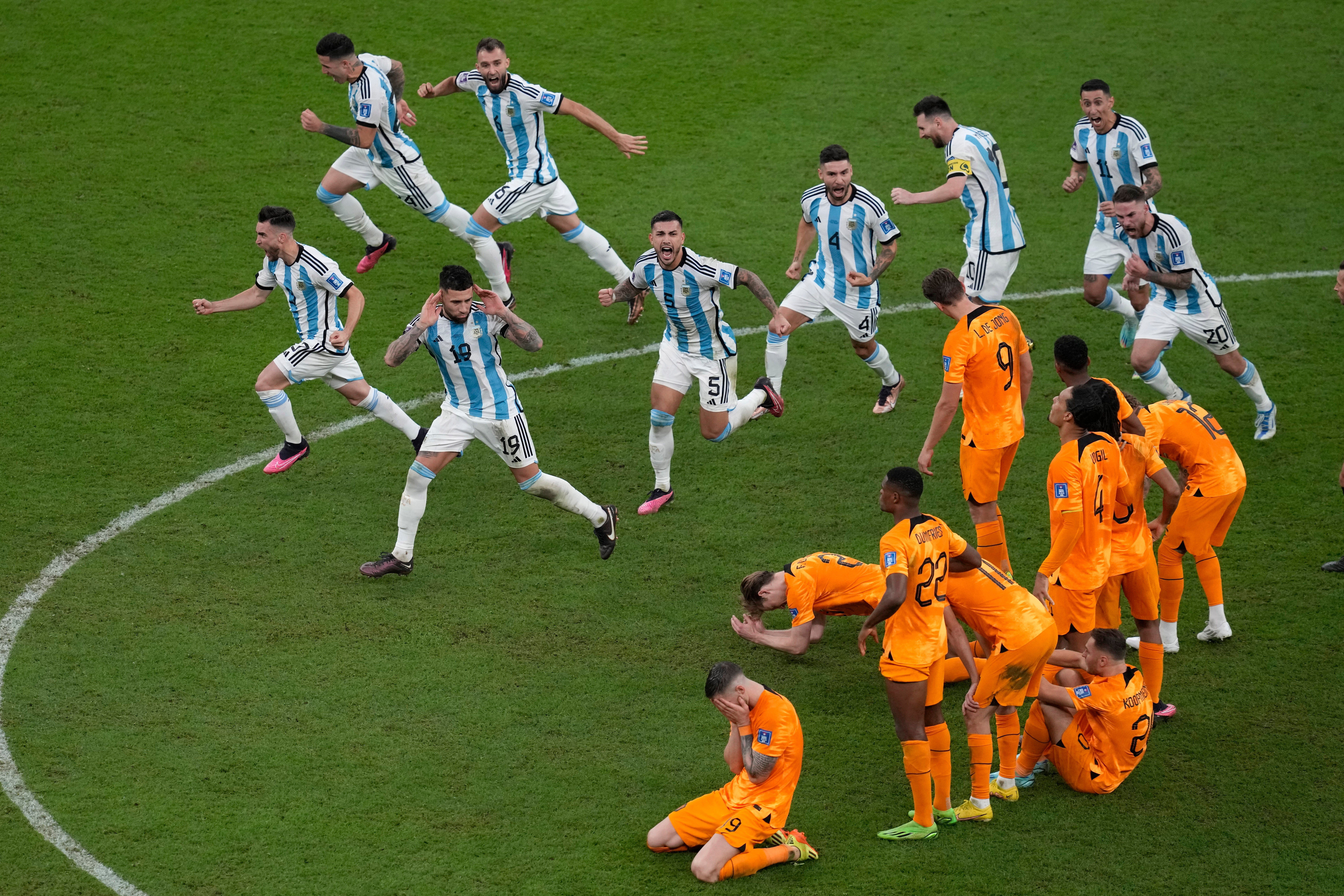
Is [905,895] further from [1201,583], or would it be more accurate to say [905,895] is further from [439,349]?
[439,349]

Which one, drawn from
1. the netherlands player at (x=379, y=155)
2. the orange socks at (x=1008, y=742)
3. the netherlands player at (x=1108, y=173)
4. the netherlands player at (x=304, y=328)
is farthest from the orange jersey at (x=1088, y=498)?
the netherlands player at (x=379, y=155)

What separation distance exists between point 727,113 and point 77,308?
784 cm

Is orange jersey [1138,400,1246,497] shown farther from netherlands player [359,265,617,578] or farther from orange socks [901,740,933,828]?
netherlands player [359,265,617,578]

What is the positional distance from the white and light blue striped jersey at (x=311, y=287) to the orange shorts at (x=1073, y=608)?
5823 mm

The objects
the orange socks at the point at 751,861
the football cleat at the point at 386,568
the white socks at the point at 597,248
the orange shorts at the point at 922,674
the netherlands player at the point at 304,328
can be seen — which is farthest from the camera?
the white socks at the point at 597,248

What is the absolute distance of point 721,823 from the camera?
7809 millimetres

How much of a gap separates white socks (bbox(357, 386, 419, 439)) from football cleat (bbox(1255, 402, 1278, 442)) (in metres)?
6.97

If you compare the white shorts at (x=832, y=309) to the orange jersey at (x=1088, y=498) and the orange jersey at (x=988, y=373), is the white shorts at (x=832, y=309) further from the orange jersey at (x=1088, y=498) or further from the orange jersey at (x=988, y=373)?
the orange jersey at (x=1088, y=498)

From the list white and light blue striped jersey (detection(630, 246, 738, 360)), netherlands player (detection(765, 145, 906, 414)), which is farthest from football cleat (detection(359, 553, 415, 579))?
netherlands player (detection(765, 145, 906, 414))

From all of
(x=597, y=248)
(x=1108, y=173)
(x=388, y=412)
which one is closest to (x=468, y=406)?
(x=388, y=412)

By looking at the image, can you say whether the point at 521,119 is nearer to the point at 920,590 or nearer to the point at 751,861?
the point at 920,590

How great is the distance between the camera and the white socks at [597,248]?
1362 centimetres

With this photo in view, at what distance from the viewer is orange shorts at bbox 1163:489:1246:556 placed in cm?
916

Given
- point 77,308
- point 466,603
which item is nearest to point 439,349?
point 466,603
